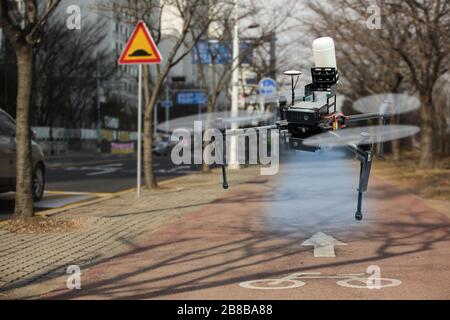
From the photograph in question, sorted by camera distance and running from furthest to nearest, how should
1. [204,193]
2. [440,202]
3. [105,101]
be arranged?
1. [105,101]
2. [204,193]
3. [440,202]

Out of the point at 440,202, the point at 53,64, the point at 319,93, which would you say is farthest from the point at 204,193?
the point at 53,64

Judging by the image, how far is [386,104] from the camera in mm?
2006

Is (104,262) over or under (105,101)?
under

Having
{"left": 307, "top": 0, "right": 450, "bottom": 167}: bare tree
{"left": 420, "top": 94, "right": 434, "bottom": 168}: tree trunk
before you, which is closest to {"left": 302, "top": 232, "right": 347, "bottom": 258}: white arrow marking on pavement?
{"left": 307, "top": 0, "right": 450, "bottom": 167}: bare tree

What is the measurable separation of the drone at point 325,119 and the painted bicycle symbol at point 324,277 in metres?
4.10

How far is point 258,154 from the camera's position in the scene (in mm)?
2473

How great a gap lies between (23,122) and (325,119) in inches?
360

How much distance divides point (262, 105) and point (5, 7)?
795 centimetres

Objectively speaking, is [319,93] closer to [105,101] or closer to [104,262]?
[104,262]

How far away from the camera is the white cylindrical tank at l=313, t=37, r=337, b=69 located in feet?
6.15

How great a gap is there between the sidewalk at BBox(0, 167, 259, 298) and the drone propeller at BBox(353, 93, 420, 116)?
144 centimetres

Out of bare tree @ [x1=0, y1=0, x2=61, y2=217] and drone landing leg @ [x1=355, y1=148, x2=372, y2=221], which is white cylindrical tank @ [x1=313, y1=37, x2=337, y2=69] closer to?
drone landing leg @ [x1=355, y1=148, x2=372, y2=221]

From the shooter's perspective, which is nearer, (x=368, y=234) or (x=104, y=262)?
(x=104, y=262)

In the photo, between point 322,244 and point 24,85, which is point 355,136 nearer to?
point 322,244
